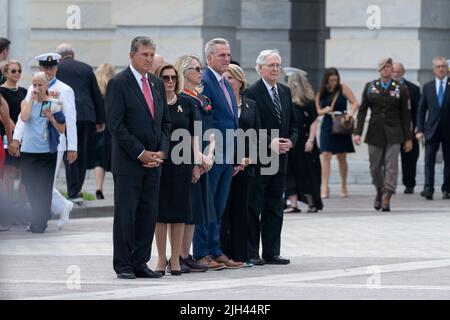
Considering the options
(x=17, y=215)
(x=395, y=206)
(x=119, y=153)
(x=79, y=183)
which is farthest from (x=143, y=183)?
(x=395, y=206)

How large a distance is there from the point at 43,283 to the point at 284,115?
9.86 feet

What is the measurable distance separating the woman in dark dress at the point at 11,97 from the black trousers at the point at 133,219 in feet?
16.4

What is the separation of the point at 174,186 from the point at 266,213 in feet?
4.49

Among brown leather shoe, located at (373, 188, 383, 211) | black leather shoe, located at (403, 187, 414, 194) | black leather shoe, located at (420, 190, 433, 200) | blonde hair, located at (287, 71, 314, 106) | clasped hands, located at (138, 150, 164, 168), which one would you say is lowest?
black leather shoe, located at (403, 187, 414, 194)

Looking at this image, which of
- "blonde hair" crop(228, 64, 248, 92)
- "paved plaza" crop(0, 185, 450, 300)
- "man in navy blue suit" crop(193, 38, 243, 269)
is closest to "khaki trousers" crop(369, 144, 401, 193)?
"paved plaza" crop(0, 185, 450, 300)

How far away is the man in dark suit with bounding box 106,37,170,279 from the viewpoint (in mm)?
12469

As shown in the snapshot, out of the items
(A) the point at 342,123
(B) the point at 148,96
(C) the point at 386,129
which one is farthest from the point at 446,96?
(B) the point at 148,96

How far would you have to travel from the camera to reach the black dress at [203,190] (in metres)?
13.0

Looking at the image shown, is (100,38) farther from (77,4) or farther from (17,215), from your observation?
(17,215)

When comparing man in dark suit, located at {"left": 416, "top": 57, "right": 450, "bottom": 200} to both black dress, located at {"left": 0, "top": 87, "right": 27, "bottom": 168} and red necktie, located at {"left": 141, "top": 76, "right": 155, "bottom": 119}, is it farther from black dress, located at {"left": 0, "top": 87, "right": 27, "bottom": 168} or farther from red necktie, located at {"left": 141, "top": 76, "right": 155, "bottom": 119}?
red necktie, located at {"left": 141, "top": 76, "right": 155, "bottom": 119}

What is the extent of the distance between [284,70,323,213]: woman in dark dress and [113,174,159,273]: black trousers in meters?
6.62

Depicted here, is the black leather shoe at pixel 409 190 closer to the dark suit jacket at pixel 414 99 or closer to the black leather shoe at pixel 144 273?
the dark suit jacket at pixel 414 99

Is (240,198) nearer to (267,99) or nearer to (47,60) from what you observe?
(267,99)

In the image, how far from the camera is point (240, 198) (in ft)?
44.6
